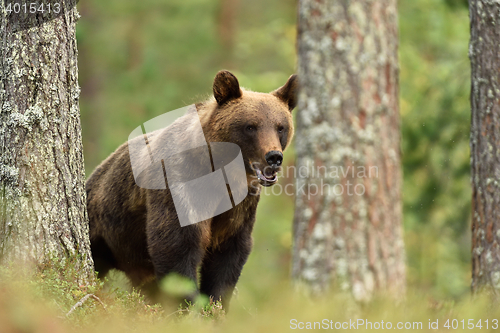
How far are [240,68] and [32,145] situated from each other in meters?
→ 13.2

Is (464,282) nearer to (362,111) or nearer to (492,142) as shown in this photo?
(492,142)

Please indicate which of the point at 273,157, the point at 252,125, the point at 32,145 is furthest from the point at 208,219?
the point at 32,145

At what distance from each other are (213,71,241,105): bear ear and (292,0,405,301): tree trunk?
3.12ft

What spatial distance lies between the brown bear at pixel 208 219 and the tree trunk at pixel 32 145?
105cm

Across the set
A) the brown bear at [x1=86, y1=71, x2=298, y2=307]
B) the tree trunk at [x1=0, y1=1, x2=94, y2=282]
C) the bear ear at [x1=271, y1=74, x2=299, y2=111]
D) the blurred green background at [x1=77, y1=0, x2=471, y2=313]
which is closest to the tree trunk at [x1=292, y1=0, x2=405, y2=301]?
the brown bear at [x1=86, y1=71, x2=298, y2=307]

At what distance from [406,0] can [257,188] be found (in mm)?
9721

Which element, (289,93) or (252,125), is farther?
(289,93)

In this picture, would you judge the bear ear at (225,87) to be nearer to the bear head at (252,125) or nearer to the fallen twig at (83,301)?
the bear head at (252,125)

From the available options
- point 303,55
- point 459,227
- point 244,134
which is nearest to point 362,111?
point 303,55

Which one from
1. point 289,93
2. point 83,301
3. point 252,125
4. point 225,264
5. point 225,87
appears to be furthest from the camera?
point 289,93

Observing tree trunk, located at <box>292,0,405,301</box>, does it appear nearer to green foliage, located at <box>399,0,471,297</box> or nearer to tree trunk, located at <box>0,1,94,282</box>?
tree trunk, located at <box>0,1,94,282</box>

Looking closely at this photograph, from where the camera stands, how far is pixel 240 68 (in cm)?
1666

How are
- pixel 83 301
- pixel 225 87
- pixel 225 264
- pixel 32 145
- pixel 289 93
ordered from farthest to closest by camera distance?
pixel 289 93 < pixel 225 264 < pixel 225 87 < pixel 32 145 < pixel 83 301

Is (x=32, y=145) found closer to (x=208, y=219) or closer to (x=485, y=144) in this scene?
(x=208, y=219)
